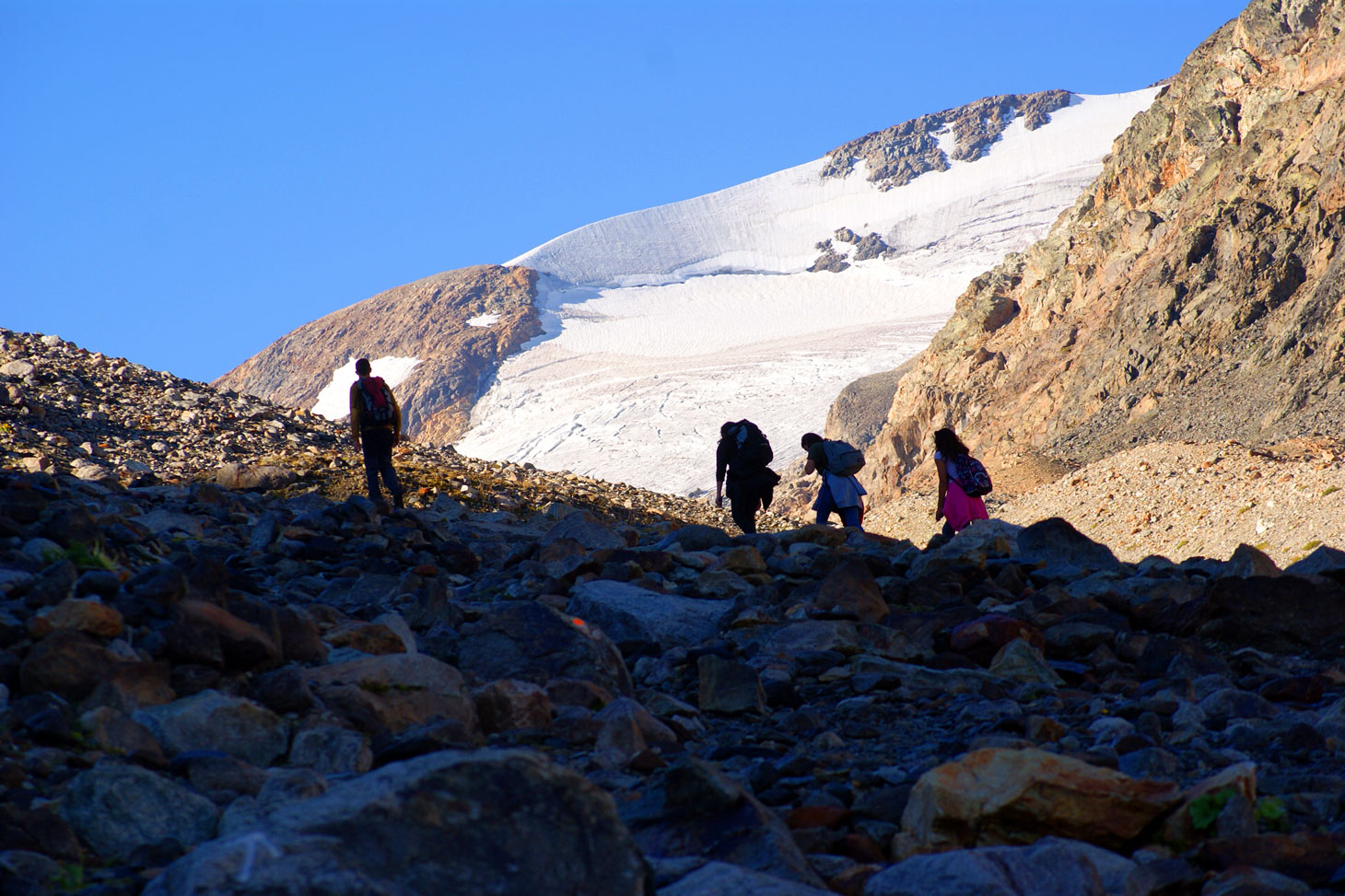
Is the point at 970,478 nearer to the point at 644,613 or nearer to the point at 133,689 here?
the point at 644,613

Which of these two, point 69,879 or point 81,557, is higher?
point 81,557

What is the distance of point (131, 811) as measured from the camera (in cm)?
240

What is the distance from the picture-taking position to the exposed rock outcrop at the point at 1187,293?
2733cm

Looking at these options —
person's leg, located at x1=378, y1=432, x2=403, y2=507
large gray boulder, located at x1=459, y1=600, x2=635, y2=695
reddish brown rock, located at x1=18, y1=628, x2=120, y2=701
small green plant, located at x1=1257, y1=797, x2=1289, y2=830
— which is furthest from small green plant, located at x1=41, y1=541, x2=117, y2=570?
person's leg, located at x1=378, y1=432, x2=403, y2=507

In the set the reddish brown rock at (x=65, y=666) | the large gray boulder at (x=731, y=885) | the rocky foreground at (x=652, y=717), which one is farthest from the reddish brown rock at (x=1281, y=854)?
the reddish brown rock at (x=65, y=666)

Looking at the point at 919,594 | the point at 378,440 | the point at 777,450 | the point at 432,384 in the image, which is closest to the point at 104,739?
the point at 919,594

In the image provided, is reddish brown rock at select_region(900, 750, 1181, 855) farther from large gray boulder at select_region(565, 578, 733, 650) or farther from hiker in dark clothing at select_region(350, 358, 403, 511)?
hiker in dark clothing at select_region(350, 358, 403, 511)

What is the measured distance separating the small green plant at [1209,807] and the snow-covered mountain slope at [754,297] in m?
50.4

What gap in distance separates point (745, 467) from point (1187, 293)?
25.6m

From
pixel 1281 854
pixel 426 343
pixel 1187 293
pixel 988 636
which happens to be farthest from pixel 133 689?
pixel 426 343

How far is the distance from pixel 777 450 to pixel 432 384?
128ft

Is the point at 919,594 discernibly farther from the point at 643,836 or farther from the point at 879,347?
the point at 879,347

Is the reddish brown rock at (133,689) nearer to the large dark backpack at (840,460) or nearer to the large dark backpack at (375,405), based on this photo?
the large dark backpack at (375,405)

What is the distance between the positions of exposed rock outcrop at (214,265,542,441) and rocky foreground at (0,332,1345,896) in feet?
230
